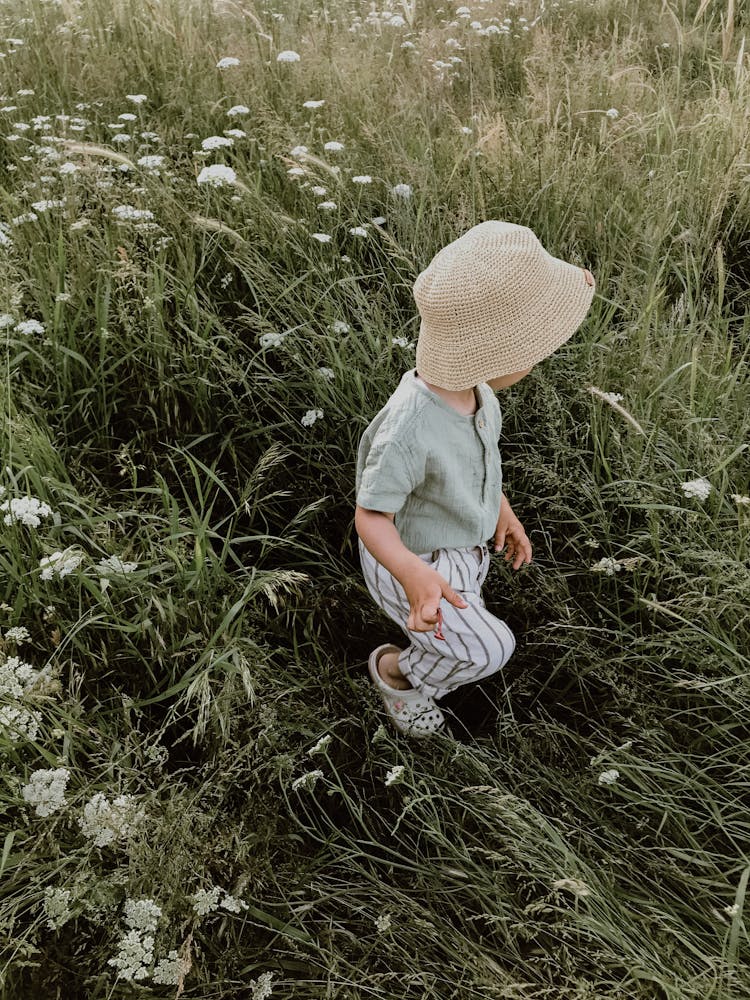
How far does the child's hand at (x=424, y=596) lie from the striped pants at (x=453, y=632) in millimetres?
186

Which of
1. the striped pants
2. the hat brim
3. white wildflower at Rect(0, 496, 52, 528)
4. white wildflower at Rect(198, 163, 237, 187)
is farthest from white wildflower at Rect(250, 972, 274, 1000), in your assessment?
white wildflower at Rect(198, 163, 237, 187)

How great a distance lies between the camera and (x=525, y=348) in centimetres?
170

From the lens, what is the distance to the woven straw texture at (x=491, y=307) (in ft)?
5.43

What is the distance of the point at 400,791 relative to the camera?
1.95 m

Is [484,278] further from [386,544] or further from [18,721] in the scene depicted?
[18,721]

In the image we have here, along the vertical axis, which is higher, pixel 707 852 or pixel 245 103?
pixel 245 103

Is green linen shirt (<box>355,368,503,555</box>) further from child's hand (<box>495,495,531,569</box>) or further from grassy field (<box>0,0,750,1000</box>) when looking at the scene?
grassy field (<box>0,0,750,1000</box>)

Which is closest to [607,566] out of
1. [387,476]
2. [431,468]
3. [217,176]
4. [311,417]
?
[431,468]

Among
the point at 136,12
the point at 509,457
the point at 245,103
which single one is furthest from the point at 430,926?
the point at 136,12

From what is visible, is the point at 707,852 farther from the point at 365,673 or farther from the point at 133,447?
the point at 133,447

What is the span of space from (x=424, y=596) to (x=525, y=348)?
0.60 meters

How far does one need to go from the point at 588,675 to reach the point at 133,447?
1.56 metres

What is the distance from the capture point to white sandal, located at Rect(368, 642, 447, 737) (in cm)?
200

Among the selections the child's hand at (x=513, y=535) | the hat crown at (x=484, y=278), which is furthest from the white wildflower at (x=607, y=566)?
the hat crown at (x=484, y=278)
